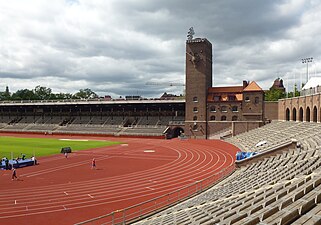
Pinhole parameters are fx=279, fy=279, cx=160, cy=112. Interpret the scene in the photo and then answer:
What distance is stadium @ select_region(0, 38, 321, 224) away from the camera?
11.4 meters

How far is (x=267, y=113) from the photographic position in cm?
6212

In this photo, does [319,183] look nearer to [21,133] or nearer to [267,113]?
[267,113]

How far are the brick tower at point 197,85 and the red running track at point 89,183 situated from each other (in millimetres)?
25414

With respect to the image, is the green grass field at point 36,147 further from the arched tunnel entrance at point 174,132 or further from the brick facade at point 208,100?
the brick facade at point 208,100

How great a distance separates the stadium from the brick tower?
8.8 inches

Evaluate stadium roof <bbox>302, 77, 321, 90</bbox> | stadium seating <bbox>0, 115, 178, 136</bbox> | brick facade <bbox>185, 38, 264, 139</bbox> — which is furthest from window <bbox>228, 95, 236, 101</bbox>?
stadium seating <bbox>0, 115, 178, 136</bbox>

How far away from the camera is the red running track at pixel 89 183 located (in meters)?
16.4

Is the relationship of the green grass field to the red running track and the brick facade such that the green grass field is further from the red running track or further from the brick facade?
the brick facade

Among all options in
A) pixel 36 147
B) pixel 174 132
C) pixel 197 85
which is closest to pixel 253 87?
pixel 197 85

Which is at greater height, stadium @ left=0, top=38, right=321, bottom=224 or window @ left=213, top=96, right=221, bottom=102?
window @ left=213, top=96, right=221, bottom=102

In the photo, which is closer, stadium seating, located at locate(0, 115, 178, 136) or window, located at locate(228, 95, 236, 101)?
window, located at locate(228, 95, 236, 101)

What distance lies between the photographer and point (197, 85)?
207ft

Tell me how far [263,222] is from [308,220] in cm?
101

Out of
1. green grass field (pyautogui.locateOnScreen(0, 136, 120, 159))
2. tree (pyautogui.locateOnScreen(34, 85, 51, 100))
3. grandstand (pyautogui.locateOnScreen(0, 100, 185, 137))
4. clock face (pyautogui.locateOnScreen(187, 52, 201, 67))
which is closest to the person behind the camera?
green grass field (pyautogui.locateOnScreen(0, 136, 120, 159))
